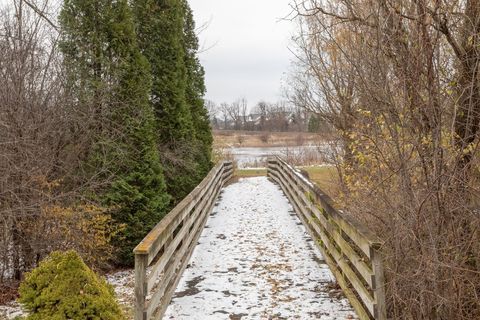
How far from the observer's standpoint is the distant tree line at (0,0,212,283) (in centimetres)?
894

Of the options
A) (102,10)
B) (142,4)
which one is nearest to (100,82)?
(102,10)

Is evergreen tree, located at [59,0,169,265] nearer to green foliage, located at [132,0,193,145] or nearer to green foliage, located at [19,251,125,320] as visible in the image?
green foliage, located at [132,0,193,145]

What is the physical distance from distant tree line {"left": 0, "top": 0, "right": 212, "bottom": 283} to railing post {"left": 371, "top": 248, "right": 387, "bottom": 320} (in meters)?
6.51

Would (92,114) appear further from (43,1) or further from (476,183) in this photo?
(476,183)

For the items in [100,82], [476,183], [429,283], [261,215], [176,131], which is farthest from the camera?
[176,131]

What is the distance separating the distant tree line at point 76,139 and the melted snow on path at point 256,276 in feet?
7.66

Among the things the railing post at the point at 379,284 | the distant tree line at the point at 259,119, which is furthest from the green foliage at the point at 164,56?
the distant tree line at the point at 259,119

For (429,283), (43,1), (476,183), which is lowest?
(429,283)

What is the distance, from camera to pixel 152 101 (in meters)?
14.3

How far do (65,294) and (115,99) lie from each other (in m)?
7.43

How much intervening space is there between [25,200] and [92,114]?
2269mm

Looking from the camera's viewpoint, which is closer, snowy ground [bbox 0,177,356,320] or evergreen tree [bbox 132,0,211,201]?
snowy ground [bbox 0,177,356,320]

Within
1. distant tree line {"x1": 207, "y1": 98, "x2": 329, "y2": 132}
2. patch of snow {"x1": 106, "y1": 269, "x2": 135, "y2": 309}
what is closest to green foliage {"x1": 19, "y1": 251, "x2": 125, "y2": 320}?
patch of snow {"x1": 106, "y1": 269, "x2": 135, "y2": 309}

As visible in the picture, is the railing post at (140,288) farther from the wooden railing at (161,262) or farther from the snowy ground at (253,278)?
the snowy ground at (253,278)
